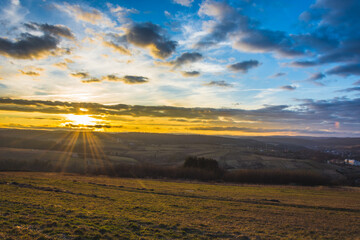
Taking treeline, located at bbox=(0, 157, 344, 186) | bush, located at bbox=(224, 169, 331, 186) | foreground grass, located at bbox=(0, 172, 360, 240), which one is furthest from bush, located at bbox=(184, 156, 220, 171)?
foreground grass, located at bbox=(0, 172, 360, 240)

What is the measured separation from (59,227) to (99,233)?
7.57ft

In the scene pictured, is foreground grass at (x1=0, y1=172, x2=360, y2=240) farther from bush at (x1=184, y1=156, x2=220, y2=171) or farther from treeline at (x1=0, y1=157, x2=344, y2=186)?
bush at (x1=184, y1=156, x2=220, y2=171)

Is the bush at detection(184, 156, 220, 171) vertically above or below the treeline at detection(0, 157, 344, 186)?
above

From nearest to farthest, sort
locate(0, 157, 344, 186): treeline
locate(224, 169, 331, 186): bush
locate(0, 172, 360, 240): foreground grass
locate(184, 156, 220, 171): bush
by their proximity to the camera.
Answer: locate(0, 172, 360, 240): foreground grass < locate(224, 169, 331, 186): bush < locate(0, 157, 344, 186): treeline < locate(184, 156, 220, 171): bush

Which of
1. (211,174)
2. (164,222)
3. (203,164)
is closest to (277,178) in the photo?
(211,174)

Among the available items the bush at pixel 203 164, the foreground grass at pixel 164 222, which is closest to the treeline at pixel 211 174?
the bush at pixel 203 164

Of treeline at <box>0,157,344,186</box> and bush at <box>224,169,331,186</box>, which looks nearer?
bush at <box>224,169,331,186</box>

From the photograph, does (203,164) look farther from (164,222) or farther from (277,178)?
(164,222)

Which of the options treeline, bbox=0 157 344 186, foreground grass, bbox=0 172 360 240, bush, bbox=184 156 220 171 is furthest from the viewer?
bush, bbox=184 156 220 171

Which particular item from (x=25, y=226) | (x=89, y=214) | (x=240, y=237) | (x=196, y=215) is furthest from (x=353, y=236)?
(x=25, y=226)

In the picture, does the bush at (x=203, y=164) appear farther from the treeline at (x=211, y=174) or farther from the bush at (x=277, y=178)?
the bush at (x=277, y=178)

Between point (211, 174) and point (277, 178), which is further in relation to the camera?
point (211, 174)

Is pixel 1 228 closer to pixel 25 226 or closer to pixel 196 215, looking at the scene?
pixel 25 226

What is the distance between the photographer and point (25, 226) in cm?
1253
